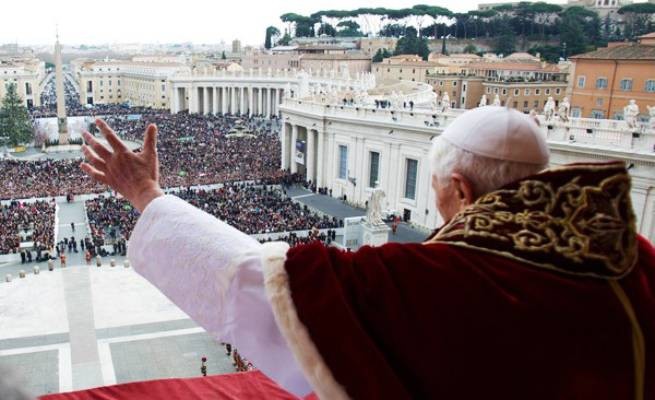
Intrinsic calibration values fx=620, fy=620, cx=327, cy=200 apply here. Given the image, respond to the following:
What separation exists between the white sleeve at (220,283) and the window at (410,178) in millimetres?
26214

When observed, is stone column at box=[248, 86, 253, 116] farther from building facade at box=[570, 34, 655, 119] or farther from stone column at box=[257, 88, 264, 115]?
building facade at box=[570, 34, 655, 119]

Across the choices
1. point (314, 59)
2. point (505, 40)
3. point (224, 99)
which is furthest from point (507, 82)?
point (505, 40)

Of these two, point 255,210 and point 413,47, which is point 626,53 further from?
point 413,47

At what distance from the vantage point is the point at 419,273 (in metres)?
1.32

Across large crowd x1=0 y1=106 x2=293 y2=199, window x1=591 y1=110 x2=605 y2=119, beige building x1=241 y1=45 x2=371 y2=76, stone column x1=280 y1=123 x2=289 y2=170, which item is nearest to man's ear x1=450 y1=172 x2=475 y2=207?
large crowd x1=0 y1=106 x2=293 y2=199

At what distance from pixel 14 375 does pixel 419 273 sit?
2.61 feet

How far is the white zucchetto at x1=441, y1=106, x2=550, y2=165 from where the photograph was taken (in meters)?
1.64

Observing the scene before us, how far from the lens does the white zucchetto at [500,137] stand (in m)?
1.64

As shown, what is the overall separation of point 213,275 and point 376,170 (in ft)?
94.1

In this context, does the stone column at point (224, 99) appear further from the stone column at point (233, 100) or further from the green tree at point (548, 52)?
the green tree at point (548, 52)

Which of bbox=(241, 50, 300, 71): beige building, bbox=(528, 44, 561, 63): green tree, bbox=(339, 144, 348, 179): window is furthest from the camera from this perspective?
bbox=(241, 50, 300, 71): beige building

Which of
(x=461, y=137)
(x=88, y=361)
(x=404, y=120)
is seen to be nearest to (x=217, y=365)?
(x=88, y=361)

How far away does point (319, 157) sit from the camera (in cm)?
3316

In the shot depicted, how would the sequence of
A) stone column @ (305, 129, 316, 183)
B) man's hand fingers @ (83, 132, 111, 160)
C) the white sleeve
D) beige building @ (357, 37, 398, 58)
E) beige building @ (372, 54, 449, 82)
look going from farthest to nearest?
beige building @ (357, 37, 398, 58) < beige building @ (372, 54, 449, 82) < stone column @ (305, 129, 316, 183) < man's hand fingers @ (83, 132, 111, 160) < the white sleeve
